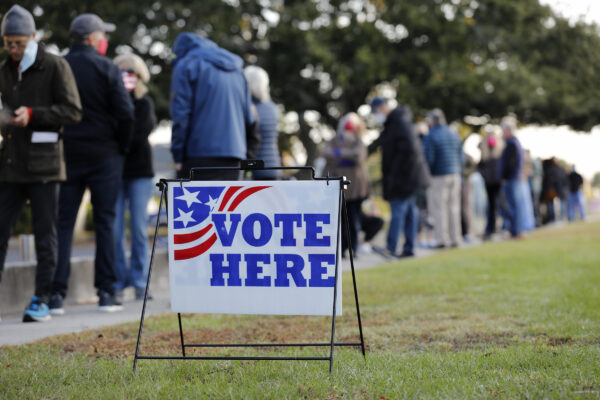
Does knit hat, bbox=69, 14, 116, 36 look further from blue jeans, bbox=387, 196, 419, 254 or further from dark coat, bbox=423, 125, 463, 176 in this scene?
dark coat, bbox=423, 125, 463, 176

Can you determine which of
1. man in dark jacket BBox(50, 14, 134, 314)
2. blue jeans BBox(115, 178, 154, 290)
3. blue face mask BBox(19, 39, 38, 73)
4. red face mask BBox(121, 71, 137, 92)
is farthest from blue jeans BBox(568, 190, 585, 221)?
blue face mask BBox(19, 39, 38, 73)

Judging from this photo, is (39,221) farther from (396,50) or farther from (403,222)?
(396,50)

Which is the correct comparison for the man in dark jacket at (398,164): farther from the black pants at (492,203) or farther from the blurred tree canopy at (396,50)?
the blurred tree canopy at (396,50)

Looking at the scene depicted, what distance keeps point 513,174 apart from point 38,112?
1100cm

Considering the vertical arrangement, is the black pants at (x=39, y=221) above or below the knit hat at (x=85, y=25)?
below

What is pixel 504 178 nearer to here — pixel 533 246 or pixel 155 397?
pixel 533 246

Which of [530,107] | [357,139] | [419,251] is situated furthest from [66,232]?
[530,107]

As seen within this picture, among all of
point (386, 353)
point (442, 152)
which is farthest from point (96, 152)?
point (442, 152)

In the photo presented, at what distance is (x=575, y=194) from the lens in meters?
28.0

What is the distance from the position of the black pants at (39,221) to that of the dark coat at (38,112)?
125 mm

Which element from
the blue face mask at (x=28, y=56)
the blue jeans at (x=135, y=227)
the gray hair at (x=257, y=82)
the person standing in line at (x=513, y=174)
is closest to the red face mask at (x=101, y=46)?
the blue face mask at (x=28, y=56)

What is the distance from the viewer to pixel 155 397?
3.33 m

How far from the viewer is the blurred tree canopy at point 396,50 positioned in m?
21.4

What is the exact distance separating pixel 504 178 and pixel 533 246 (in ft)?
9.50
